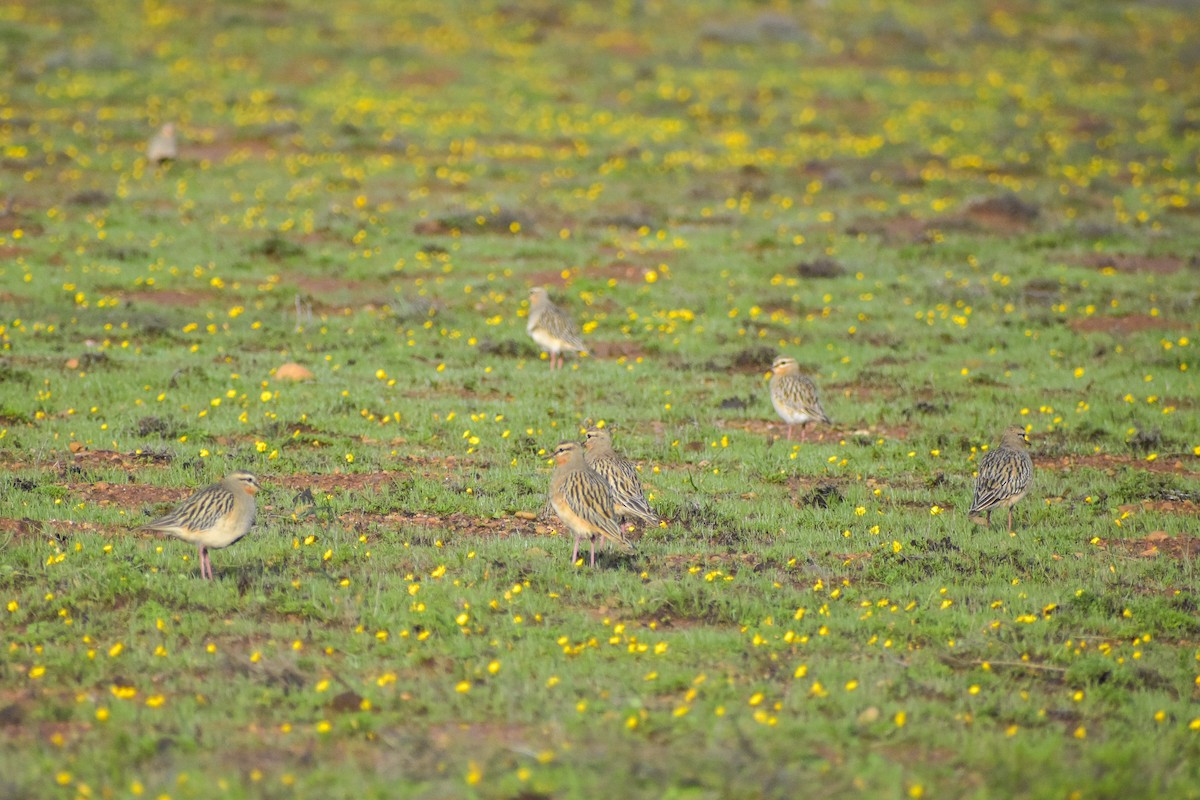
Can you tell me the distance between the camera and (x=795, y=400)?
52.0ft

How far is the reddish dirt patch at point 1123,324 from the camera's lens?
70.3 ft

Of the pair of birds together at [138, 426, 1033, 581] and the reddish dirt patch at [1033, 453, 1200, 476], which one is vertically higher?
the pair of birds together at [138, 426, 1033, 581]

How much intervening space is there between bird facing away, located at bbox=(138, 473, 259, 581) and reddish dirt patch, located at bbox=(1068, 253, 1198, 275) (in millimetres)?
19540

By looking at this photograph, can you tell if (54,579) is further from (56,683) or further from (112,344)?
(112,344)

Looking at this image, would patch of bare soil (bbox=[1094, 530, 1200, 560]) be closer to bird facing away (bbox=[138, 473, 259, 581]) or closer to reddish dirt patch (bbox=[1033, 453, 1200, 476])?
reddish dirt patch (bbox=[1033, 453, 1200, 476])

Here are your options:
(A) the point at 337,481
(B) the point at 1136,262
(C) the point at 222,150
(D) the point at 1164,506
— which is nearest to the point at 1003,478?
(D) the point at 1164,506

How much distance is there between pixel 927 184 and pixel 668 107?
1119 centimetres

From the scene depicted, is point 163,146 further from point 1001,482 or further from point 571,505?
point 1001,482

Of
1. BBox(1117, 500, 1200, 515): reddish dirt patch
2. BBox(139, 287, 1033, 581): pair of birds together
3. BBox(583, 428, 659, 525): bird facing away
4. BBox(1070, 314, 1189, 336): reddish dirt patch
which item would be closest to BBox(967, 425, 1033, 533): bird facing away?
BBox(139, 287, 1033, 581): pair of birds together

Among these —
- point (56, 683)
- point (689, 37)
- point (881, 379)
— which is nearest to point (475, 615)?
point (56, 683)

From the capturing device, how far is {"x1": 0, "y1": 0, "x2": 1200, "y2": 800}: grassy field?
824 cm

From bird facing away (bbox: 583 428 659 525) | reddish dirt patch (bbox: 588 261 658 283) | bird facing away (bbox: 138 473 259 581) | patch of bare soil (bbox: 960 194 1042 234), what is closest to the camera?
bird facing away (bbox: 138 473 259 581)

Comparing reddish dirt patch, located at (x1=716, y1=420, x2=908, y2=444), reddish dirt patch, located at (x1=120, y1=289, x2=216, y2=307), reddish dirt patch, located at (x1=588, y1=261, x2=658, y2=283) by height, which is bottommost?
reddish dirt patch, located at (x1=716, y1=420, x2=908, y2=444)

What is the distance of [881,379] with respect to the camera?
1886cm
